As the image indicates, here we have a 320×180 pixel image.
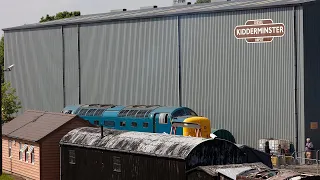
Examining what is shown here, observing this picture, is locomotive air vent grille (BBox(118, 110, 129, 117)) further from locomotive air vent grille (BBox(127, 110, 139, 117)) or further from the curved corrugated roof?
the curved corrugated roof

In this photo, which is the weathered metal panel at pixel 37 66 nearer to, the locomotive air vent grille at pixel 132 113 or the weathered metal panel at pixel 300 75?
the locomotive air vent grille at pixel 132 113

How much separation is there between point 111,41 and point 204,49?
11.2 m

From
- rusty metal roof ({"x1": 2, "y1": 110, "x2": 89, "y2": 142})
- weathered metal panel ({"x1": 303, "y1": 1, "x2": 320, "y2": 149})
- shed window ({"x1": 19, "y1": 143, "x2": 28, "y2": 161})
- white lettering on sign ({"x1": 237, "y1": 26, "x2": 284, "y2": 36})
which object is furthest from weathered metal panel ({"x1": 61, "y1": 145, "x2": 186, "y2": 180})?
white lettering on sign ({"x1": 237, "y1": 26, "x2": 284, "y2": 36})

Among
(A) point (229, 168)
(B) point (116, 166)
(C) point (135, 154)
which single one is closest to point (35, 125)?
(B) point (116, 166)

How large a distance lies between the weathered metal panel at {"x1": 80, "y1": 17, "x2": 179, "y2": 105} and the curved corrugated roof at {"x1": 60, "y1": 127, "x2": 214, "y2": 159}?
Answer: 2058 centimetres

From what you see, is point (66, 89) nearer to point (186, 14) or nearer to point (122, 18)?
point (122, 18)

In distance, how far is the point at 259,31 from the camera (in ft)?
159

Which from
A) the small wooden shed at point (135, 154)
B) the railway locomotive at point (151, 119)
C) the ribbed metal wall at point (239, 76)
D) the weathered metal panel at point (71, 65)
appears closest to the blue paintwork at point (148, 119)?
the railway locomotive at point (151, 119)

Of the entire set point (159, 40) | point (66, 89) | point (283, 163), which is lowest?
point (283, 163)

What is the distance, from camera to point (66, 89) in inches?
2544

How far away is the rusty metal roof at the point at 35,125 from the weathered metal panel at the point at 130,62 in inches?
603

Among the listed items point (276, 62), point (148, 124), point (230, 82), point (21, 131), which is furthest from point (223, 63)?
point (21, 131)

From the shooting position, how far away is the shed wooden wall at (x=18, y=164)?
1447 inches

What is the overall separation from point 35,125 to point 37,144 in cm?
326
